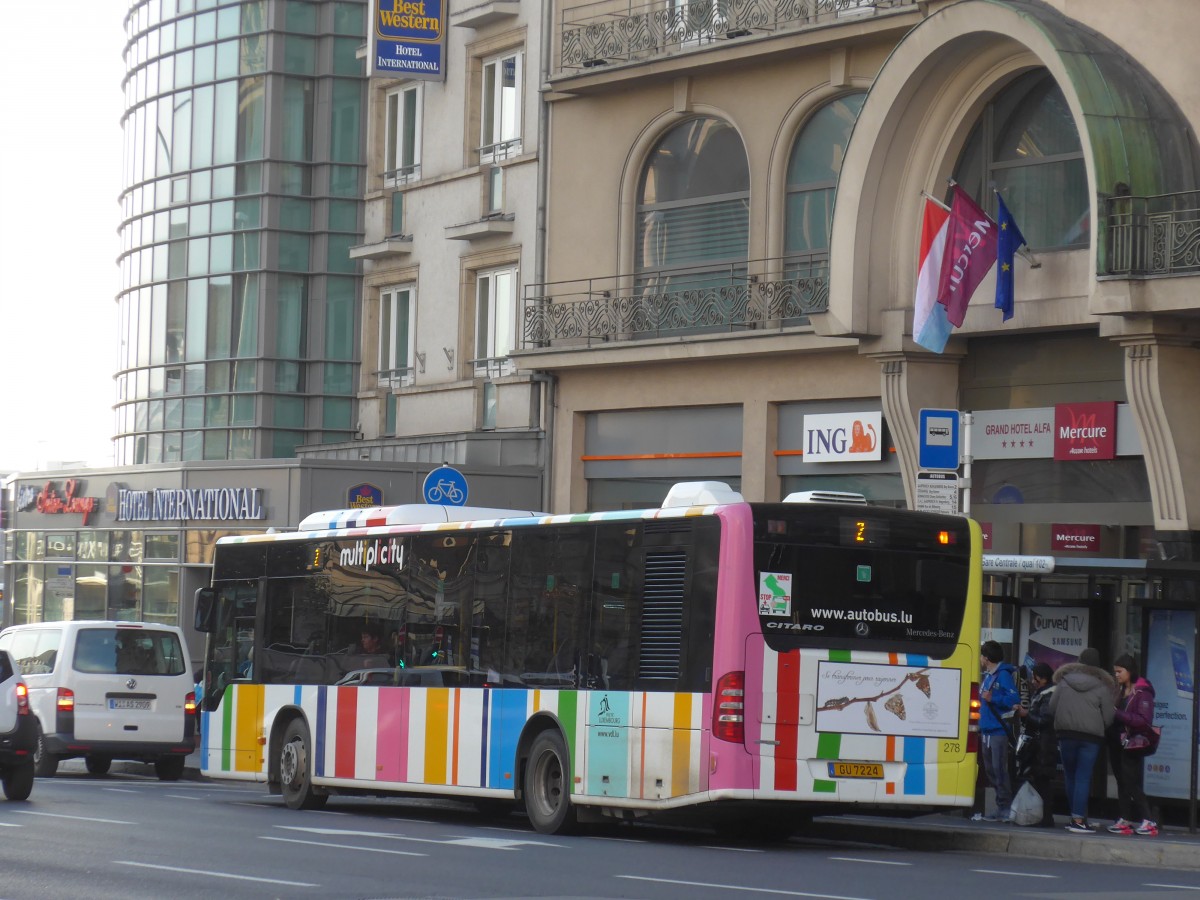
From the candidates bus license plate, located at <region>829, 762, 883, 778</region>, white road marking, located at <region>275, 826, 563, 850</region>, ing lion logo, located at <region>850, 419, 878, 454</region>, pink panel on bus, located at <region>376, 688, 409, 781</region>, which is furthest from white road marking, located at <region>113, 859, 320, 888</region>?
ing lion logo, located at <region>850, 419, 878, 454</region>

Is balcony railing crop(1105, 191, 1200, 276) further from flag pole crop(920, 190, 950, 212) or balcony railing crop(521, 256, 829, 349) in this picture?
balcony railing crop(521, 256, 829, 349)

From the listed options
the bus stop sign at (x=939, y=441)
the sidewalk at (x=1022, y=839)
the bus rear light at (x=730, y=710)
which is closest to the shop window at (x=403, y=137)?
the bus stop sign at (x=939, y=441)

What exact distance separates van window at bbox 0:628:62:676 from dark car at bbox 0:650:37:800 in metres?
5.49

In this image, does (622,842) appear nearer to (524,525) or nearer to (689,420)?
(524,525)

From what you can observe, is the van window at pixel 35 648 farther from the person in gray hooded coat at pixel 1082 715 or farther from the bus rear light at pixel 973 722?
the bus rear light at pixel 973 722

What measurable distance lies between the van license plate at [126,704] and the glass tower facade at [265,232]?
14534 millimetres

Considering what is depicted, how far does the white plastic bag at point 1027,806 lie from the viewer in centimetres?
1822

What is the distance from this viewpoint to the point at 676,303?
2767cm

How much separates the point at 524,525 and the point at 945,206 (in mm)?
7549

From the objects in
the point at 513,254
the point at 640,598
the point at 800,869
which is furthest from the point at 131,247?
the point at 800,869

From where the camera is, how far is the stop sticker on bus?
15758 mm

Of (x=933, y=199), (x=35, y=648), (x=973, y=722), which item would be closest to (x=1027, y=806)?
(x=973, y=722)

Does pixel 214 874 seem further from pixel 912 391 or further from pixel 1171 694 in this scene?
pixel 912 391

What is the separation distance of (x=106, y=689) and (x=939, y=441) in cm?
1186
